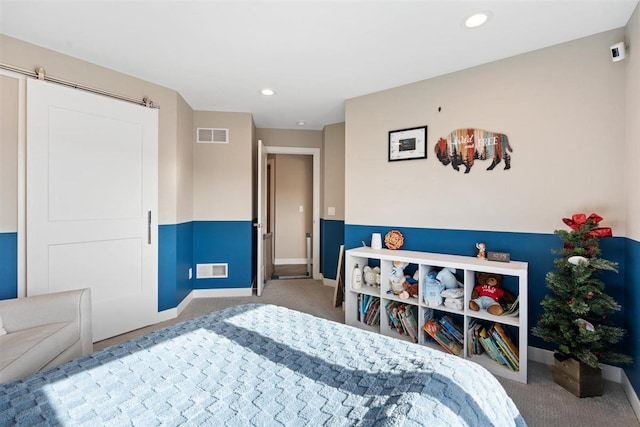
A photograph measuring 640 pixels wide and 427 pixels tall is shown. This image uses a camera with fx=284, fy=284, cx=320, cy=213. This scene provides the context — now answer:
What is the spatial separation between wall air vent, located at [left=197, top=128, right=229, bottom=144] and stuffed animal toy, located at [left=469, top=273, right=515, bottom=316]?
3264mm

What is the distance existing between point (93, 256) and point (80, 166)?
778mm

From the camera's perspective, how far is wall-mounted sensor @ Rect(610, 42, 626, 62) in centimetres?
181

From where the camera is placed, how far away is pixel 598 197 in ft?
6.38

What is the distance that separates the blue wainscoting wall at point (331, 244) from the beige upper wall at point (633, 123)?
9.43 ft

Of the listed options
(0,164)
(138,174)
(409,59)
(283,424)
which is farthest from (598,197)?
(0,164)

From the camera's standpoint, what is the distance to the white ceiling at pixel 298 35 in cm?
174

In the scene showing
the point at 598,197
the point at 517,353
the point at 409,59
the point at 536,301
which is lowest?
the point at 517,353

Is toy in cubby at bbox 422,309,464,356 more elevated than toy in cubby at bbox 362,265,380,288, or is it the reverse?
toy in cubby at bbox 362,265,380,288

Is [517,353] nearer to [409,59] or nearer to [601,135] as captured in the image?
[601,135]

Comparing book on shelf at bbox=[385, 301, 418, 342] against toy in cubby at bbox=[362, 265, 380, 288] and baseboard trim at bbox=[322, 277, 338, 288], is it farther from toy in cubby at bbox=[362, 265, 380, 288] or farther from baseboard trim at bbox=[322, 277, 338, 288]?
baseboard trim at bbox=[322, 277, 338, 288]

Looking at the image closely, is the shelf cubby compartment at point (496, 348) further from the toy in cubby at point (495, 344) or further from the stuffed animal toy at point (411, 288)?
the stuffed animal toy at point (411, 288)

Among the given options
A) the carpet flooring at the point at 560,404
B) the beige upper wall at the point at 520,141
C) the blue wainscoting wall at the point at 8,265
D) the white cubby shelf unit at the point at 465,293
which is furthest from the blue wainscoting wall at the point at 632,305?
the blue wainscoting wall at the point at 8,265

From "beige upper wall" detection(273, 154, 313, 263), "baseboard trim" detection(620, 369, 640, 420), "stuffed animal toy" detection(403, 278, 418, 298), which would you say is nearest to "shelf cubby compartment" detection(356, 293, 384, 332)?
"stuffed animal toy" detection(403, 278, 418, 298)

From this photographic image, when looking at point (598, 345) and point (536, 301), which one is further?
point (536, 301)
